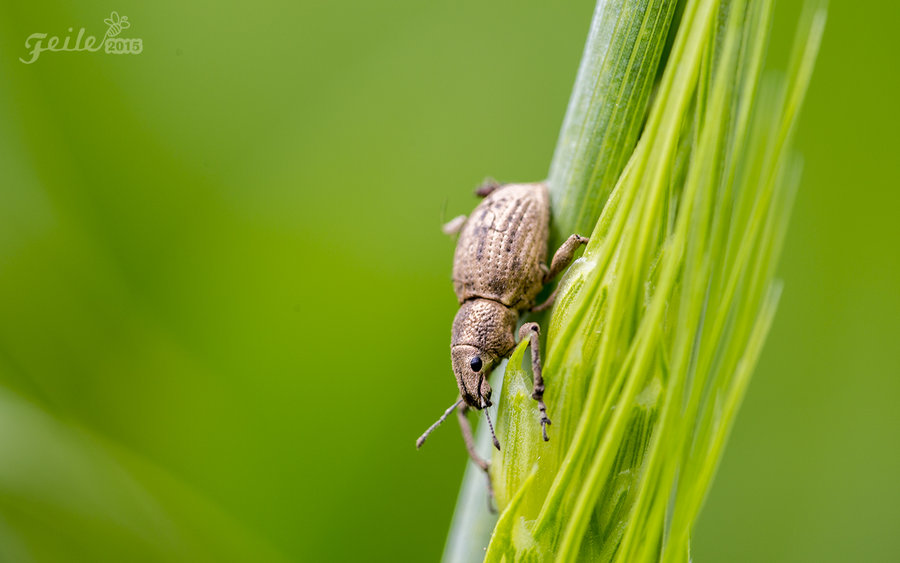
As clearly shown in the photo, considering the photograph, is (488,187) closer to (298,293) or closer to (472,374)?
(472,374)

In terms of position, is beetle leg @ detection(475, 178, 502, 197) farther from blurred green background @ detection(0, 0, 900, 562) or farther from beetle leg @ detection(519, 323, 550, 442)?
beetle leg @ detection(519, 323, 550, 442)

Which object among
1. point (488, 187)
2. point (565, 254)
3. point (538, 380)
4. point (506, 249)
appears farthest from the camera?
point (488, 187)

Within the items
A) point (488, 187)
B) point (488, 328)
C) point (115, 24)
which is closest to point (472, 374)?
point (488, 328)

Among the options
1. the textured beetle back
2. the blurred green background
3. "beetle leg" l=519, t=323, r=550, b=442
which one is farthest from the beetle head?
"beetle leg" l=519, t=323, r=550, b=442

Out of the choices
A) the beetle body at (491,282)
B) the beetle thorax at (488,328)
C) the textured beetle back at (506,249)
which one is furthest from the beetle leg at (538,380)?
the beetle thorax at (488,328)

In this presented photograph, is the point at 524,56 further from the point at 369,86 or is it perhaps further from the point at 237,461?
the point at 237,461

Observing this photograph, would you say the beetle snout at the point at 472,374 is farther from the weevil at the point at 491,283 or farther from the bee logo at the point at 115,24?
the bee logo at the point at 115,24

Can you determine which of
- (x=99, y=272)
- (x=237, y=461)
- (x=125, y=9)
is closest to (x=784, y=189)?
(x=237, y=461)
